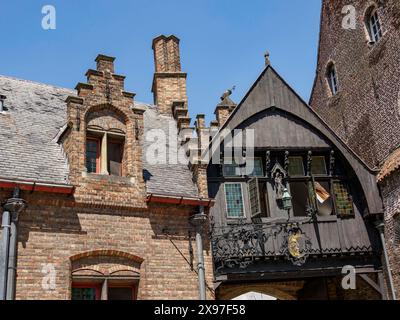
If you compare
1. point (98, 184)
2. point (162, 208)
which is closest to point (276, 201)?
point (162, 208)

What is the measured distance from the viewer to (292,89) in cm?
1555

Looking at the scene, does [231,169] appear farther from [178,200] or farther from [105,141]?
[105,141]

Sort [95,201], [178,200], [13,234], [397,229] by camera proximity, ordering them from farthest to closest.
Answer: [397,229] → [178,200] → [95,201] → [13,234]

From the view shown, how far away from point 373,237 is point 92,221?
26.6ft

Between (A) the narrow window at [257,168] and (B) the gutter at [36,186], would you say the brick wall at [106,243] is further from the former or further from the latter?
(A) the narrow window at [257,168]

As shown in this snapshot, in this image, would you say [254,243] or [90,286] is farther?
[254,243]

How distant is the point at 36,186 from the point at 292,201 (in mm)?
7700

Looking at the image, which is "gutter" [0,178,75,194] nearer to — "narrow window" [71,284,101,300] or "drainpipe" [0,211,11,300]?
"drainpipe" [0,211,11,300]

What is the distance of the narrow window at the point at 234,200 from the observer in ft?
45.1

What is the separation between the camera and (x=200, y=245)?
1182 cm

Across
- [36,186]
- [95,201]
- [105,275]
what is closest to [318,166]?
[95,201]

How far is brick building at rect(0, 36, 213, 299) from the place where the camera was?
33.3 feet

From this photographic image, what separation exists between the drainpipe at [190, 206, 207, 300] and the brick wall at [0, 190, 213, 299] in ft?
0.44

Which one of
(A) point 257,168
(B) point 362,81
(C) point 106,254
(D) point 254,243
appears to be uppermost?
(B) point 362,81
